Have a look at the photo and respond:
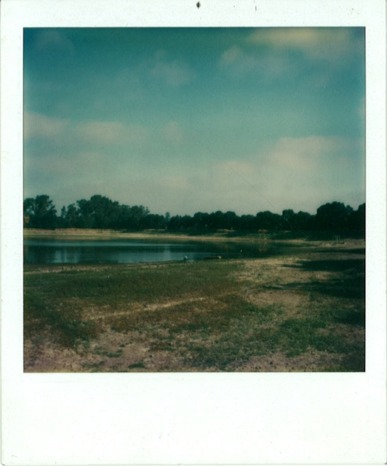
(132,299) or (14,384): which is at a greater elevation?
(132,299)

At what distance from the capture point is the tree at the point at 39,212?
468 centimetres

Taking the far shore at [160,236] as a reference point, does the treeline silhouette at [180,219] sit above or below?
above

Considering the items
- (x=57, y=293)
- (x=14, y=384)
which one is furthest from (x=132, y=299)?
(x=14, y=384)

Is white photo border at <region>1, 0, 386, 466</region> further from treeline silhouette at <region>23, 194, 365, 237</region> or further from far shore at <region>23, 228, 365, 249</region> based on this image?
far shore at <region>23, 228, 365, 249</region>

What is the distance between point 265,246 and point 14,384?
384 centimetres

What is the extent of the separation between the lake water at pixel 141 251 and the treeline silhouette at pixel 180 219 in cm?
39

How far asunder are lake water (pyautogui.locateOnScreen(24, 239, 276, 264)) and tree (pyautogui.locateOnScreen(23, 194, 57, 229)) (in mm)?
518

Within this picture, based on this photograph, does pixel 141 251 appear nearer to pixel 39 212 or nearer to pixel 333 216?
pixel 39 212

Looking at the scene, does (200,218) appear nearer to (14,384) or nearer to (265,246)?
(265,246)

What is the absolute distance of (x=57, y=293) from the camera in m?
4.72

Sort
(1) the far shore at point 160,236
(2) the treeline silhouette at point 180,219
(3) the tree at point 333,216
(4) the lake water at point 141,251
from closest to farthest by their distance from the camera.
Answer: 1. (3) the tree at point 333,216
2. (2) the treeline silhouette at point 180,219
3. (1) the far shore at point 160,236
4. (4) the lake water at point 141,251

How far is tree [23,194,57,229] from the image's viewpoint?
4.68 metres

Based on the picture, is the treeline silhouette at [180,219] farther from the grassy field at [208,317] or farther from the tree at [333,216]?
the grassy field at [208,317]

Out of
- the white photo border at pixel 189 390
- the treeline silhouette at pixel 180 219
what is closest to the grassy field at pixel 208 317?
the treeline silhouette at pixel 180 219
